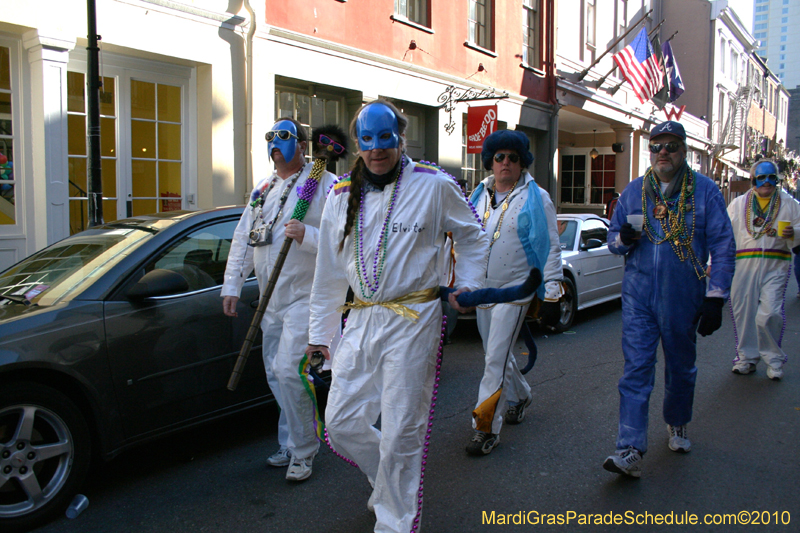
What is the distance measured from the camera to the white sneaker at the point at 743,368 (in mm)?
6062

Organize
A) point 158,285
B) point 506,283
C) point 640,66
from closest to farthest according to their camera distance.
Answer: point 158,285
point 506,283
point 640,66

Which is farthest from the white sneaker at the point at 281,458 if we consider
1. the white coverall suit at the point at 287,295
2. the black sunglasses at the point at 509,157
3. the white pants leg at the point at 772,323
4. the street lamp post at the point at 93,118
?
the white pants leg at the point at 772,323

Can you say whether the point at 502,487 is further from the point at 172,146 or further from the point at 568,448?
the point at 172,146

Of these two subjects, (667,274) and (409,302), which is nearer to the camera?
(409,302)

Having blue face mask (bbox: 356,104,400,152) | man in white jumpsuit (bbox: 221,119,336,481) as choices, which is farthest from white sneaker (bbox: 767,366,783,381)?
blue face mask (bbox: 356,104,400,152)

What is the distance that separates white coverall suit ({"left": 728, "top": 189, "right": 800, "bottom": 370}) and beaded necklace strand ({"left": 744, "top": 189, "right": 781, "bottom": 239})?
0.11 ft

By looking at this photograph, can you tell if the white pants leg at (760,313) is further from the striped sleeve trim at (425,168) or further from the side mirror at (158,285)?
the side mirror at (158,285)

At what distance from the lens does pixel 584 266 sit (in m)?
8.54

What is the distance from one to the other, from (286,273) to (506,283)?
148 centimetres

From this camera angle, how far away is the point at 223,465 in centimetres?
396

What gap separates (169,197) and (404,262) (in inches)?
313

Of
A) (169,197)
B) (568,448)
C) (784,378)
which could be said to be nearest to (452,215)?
(568,448)

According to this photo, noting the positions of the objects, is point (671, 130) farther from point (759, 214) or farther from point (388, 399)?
point (759, 214)

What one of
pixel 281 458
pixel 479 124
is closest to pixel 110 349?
pixel 281 458
